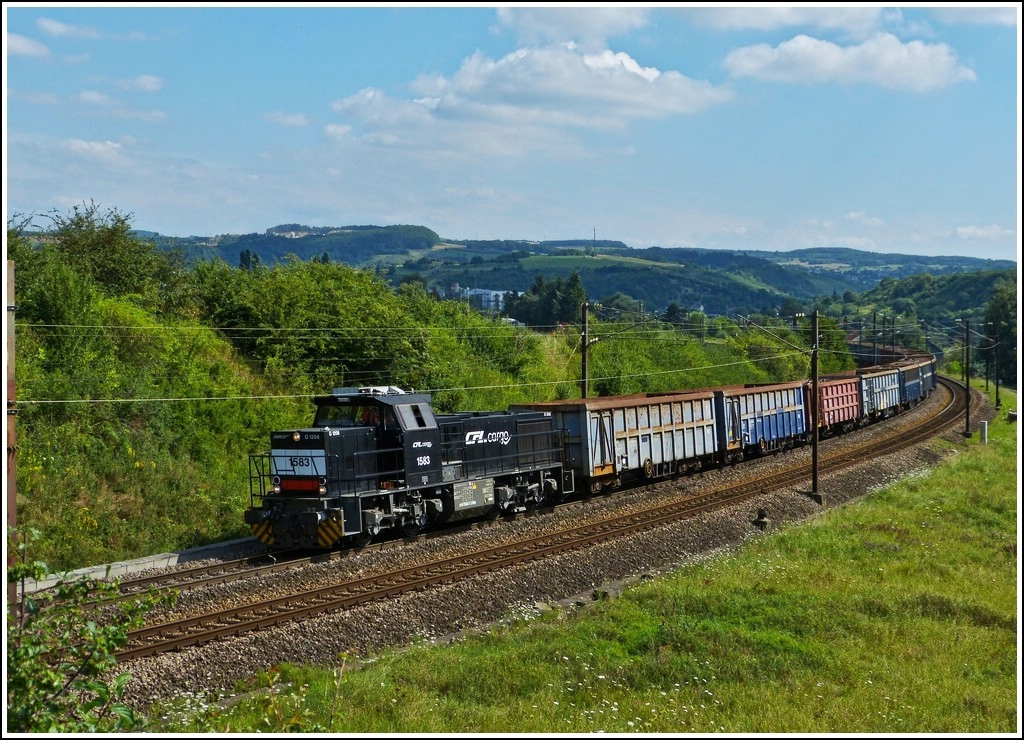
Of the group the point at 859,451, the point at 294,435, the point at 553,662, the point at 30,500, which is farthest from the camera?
the point at 859,451

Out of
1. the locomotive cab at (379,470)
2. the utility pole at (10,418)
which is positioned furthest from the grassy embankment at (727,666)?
the locomotive cab at (379,470)

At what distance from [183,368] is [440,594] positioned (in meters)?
18.3

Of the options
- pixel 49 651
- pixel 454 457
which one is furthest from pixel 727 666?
pixel 454 457

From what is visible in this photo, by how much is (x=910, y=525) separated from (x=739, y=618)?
42.7 feet

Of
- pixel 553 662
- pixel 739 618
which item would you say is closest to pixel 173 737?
pixel 553 662

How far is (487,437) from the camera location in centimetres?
2528

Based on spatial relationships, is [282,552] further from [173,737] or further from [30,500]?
[173,737]

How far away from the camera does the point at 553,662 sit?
49.1ft

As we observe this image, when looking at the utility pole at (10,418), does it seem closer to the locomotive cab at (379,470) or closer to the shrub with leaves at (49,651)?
the shrub with leaves at (49,651)

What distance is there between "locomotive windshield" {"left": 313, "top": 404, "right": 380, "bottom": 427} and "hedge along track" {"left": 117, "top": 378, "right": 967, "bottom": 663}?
400cm

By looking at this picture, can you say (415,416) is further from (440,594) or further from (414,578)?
(440,594)

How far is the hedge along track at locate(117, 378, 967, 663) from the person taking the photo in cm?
1539

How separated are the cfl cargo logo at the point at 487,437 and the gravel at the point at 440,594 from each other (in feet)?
7.57

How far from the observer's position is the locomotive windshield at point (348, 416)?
22.7m
